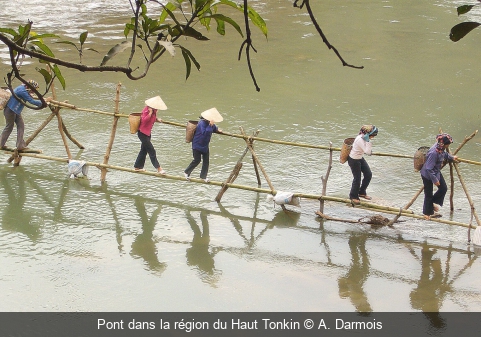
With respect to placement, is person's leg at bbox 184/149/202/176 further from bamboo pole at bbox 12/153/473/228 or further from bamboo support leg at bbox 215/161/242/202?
bamboo support leg at bbox 215/161/242/202

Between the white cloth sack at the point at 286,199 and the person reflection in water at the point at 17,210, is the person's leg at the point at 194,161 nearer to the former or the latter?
the white cloth sack at the point at 286,199

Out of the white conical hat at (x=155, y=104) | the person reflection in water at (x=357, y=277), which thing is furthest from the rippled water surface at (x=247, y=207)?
the white conical hat at (x=155, y=104)

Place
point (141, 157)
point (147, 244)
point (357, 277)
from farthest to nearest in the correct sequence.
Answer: point (141, 157)
point (147, 244)
point (357, 277)

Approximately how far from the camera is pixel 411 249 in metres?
6.35

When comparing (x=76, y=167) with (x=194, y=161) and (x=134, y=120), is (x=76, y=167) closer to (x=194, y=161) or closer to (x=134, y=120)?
(x=134, y=120)

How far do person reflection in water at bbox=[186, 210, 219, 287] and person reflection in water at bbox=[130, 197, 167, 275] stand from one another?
30 cm

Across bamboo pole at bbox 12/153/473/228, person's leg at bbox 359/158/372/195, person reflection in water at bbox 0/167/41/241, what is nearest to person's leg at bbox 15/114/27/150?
bamboo pole at bbox 12/153/473/228

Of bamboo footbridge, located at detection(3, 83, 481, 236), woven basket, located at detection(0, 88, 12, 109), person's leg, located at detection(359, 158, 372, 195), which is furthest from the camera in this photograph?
woven basket, located at detection(0, 88, 12, 109)

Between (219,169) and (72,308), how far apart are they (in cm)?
303

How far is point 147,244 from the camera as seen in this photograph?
629 centimetres

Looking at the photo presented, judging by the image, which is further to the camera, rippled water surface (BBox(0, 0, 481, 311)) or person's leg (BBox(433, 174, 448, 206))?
person's leg (BBox(433, 174, 448, 206))

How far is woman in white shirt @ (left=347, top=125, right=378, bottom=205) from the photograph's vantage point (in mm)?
6516

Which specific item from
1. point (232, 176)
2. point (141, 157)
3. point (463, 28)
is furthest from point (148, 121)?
point (463, 28)

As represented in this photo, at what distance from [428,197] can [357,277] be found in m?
1.24
